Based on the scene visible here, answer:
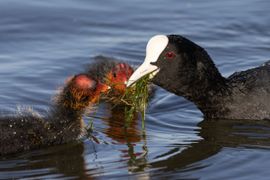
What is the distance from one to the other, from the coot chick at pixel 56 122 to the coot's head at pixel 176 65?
489mm

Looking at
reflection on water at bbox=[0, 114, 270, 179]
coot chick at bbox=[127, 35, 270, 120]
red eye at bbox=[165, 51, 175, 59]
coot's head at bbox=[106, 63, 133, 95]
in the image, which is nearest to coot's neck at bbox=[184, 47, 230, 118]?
coot chick at bbox=[127, 35, 270, 120]

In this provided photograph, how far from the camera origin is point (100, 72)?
10.1 m

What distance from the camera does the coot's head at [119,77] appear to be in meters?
9.76

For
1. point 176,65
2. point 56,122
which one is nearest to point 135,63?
point 176,65

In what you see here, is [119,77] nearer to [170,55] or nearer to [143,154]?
[170,55]

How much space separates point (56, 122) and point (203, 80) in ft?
5.08

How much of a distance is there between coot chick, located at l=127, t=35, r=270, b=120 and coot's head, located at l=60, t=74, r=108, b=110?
1.43 ft

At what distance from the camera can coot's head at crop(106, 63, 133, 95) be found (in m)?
9.76

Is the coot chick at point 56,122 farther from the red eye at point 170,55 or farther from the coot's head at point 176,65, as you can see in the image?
the red eye at point 170,55

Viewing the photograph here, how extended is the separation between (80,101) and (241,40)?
391cm

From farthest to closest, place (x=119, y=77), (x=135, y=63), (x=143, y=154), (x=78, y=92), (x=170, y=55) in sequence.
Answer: (x=135, y=63) → (x=119, y=77) → (x=170, y=55) → (x=78, y=92) → (x=143, y=154)

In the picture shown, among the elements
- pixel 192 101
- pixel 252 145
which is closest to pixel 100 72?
pixel 192 101

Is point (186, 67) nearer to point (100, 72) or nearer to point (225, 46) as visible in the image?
point (100, 72)

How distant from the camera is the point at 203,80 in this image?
8891mm
